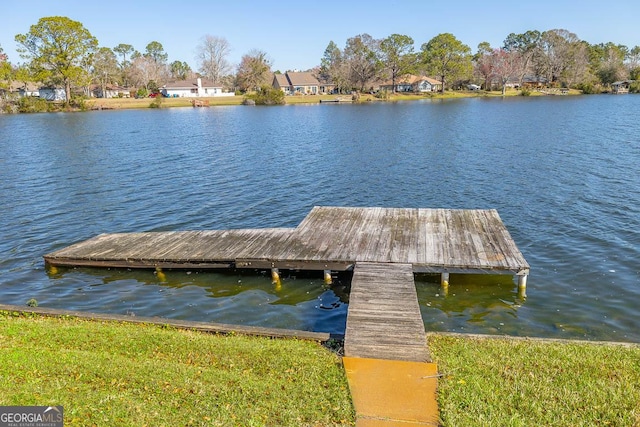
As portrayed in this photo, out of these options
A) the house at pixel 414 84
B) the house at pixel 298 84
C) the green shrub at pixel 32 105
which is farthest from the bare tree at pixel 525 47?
the green shrub at pixel 32 105

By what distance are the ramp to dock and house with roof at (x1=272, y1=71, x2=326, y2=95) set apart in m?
133

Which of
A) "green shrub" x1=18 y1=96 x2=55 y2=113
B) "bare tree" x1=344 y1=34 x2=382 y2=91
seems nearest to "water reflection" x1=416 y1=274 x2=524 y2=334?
"green shrub" x1=18 y1=96 x2=55 y2=113

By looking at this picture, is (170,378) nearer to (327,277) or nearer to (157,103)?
(327,277)

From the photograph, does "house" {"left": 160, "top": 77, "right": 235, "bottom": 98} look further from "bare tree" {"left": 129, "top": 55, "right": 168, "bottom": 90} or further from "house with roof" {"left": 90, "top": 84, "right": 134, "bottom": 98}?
"house with roof" {"left": 90, "top": 84, "right": 134, "bottom": 98}

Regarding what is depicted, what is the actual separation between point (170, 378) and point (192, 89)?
5536 inches

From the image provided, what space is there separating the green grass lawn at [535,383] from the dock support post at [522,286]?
4808mm

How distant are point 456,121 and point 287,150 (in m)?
30.2

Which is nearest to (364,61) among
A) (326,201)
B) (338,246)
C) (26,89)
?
(26,89)

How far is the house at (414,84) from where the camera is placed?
132538mm

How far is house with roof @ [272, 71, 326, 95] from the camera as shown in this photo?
142 meters

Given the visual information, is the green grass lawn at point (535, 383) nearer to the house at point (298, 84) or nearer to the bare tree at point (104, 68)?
the house at point (298, 84)

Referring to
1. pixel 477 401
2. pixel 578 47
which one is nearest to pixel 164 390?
pixel 477 401

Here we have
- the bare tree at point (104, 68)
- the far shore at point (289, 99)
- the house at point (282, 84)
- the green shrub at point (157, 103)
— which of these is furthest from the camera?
the house at point (282, 84)

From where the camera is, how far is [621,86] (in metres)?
126
